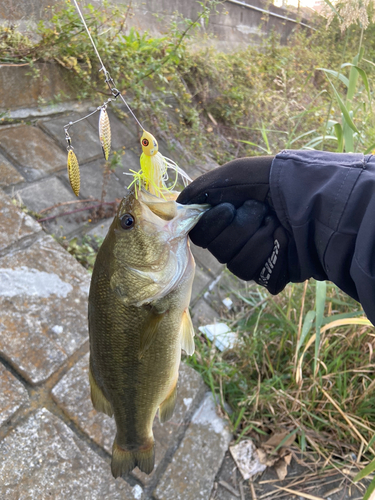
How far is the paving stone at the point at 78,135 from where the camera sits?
304cm

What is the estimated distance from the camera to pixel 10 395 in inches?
71.4

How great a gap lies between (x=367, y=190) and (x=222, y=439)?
1822mm

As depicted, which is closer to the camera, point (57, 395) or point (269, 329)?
point (57, 395)

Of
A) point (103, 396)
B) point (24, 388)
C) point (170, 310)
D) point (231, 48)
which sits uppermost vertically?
point (231, 48)

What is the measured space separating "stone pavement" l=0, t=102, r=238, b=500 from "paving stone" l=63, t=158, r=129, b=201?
0.21 metres

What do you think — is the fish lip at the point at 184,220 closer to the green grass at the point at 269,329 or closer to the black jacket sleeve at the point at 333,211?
the black jacket sleeve at the point at 333,211

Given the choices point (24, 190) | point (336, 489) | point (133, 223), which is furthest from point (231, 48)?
point (336, 489)

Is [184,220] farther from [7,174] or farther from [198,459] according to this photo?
[7,174]

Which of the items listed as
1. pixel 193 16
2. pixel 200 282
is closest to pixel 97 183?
pixel 200 282

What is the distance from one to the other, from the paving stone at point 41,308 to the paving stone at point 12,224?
10 cm

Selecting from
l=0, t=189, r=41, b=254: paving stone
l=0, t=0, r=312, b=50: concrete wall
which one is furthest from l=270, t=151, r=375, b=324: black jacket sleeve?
l=0, t=0, r=312, b=50: concrete wall

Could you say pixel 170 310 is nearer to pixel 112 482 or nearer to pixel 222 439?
pixel 112 482

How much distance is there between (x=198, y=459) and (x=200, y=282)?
5.31ft

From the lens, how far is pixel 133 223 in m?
1.32
